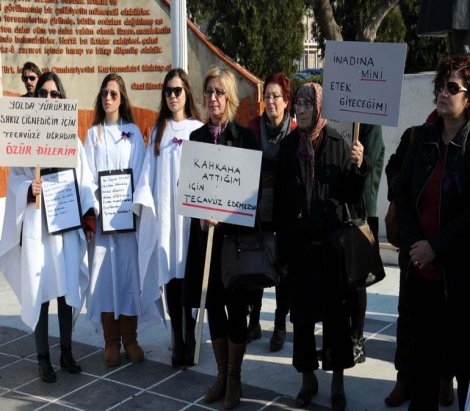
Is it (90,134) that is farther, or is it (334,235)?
(90,134)

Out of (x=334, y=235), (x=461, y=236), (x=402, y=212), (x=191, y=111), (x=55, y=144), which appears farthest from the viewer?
(x=191, y=111)

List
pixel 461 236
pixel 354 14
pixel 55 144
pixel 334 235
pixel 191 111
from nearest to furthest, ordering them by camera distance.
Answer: pixel 461 236
pixel 334 235
pixel 55 144
pixel 191 111
pixel 354 14

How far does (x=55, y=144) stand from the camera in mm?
4707

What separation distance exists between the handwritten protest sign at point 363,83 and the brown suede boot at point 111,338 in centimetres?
212

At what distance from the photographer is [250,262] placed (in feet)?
13.4

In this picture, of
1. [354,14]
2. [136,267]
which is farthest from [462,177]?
[354,14]

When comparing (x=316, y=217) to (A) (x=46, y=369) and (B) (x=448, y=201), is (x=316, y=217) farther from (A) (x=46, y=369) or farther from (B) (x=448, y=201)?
(A) (x=46, y=369)

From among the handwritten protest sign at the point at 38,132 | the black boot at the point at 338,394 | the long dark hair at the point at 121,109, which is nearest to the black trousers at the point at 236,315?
the black boot at the point at 338,394

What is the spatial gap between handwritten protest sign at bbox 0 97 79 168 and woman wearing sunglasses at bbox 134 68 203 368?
0.53 metres

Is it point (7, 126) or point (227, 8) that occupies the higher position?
point (227, 8)

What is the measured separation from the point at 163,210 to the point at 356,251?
1.46 meters

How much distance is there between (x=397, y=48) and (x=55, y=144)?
7.23ft

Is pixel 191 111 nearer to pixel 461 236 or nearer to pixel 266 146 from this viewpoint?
pixel 266 146

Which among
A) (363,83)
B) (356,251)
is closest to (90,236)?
(356,251)
